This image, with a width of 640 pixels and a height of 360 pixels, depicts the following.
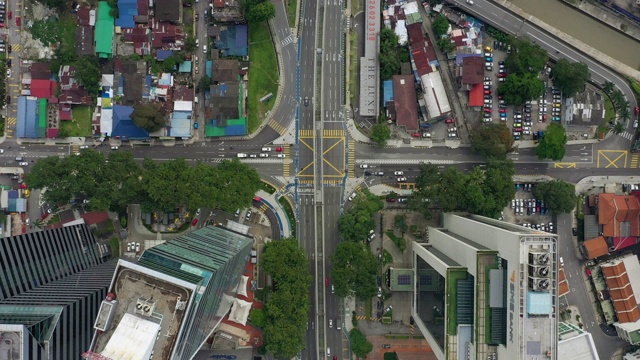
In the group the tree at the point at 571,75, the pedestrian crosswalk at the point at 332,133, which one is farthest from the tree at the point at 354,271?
the tree at the point at 571,75

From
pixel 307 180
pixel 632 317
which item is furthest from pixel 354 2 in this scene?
pixel 632 317

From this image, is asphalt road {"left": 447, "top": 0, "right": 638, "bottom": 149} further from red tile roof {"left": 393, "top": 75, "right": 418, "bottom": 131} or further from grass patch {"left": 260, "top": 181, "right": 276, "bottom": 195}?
grass patch {"left": 260, "top": 181, "right": 276, "bottom": 195}

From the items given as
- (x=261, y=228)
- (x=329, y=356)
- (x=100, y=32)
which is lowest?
(x=329, y=356)

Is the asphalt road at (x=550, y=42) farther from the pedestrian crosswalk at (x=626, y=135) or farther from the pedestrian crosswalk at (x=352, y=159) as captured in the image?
the pedestrian crosswalk at (x=352, y=159)

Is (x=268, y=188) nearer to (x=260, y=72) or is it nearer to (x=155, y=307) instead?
(x=260, y=72)

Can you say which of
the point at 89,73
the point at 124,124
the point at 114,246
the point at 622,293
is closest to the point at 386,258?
the point at 622,293

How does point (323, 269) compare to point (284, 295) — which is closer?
point (284, 295)

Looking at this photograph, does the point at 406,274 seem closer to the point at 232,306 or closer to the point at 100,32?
the point at 232,306
